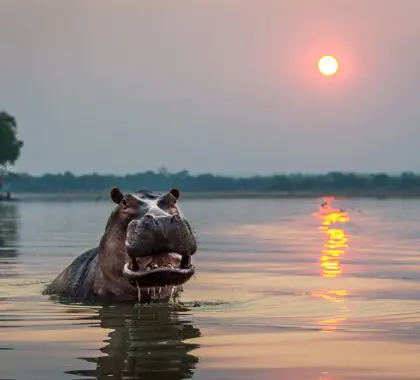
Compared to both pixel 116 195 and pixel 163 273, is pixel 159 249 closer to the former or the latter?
pixel 163 273

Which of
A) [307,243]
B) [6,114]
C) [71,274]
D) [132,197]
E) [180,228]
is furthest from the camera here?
→ [6,114]

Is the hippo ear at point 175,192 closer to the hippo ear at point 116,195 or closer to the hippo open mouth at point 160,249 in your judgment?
the hippo ear at point 116,195

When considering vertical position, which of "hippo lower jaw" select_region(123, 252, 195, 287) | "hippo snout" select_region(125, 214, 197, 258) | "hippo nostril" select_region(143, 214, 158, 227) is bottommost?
"hippo lower jaw" select_region(123, 252, 195, 287)

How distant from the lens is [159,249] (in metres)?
10.5

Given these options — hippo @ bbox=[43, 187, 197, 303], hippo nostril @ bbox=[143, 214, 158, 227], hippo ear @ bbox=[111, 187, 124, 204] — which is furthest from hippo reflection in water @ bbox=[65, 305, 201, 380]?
hippo ear @ bbox=[111, 187, 124, 204]

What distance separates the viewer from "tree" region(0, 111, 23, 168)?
381ft

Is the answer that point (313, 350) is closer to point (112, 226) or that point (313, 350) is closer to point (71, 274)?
point (112, 226)

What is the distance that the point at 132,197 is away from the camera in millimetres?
11617

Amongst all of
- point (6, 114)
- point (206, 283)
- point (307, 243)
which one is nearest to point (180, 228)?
point (206, 283)

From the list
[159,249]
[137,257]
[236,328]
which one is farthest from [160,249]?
[236,328]

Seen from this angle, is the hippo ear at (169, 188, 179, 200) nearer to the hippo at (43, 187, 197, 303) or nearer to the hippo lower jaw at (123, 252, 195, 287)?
the hippo at (43, 187, 197, 303)

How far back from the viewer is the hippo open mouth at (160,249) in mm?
10531

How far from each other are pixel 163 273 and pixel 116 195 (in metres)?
1.58

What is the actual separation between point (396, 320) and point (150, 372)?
372 centimetres
